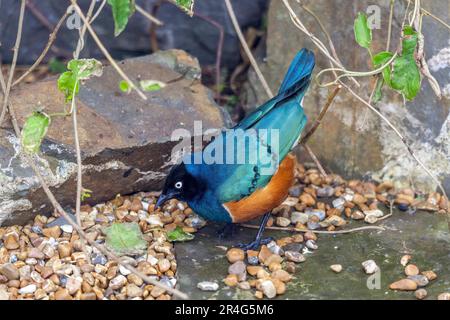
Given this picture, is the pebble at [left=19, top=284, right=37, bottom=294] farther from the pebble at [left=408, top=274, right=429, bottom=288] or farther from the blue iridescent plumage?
the pebble at [left=408, top=274, right=429, bottom=288]

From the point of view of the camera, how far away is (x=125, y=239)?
4.63 meters

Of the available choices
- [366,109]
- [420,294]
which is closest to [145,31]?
[366,109]

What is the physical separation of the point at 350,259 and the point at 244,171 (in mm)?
724

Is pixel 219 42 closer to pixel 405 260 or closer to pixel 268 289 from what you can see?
pixel 405 260

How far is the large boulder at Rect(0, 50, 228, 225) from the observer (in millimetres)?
4699

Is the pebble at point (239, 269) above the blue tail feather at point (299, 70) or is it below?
below

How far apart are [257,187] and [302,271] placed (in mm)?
494

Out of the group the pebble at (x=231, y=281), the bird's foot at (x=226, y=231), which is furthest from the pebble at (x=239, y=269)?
the bird's foot at (x=226, y=231)

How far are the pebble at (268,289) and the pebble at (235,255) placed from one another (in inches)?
12.3

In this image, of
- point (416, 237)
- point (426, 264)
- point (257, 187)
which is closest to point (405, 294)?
point (426, 264)

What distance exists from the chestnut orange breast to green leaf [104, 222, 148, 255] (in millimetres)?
495

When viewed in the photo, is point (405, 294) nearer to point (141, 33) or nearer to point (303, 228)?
point (303, 228)

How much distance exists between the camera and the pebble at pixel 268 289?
4227 mm

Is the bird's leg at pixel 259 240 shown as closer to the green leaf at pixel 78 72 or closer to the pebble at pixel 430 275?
the pebble at pixel 430 275
